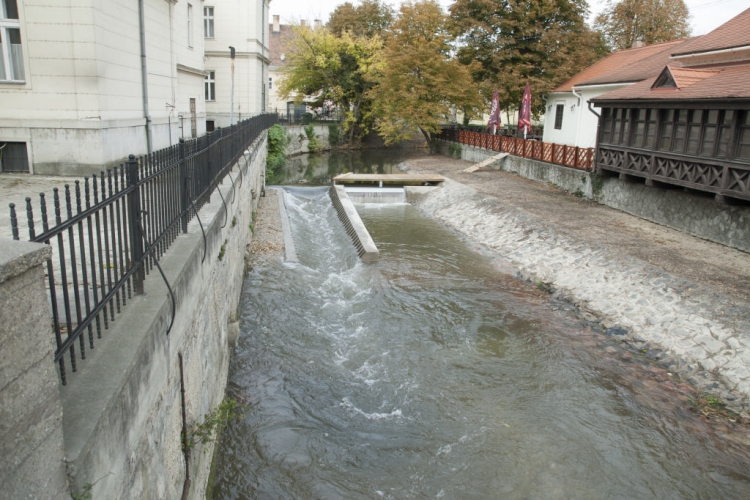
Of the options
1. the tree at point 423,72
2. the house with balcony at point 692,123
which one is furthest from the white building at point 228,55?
the house with balcony at point 692,123

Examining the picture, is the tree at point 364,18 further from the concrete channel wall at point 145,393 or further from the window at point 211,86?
the concrete channel wall at point 145,393

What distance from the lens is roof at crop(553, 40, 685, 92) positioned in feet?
78.2

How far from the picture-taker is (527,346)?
10.6 m

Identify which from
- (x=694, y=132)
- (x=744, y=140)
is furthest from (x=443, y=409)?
(x=694, y=132)

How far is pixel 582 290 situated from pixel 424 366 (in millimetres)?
5180

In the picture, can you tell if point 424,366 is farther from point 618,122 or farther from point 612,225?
point 618,122

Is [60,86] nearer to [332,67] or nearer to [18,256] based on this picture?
[18,256]

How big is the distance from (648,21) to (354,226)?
34.2 meters

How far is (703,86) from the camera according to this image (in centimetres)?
1464

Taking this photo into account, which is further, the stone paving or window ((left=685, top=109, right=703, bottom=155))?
window ((left=685, top=109, right=703, bottom=155))

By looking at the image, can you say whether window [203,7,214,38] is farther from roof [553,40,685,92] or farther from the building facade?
the building facade

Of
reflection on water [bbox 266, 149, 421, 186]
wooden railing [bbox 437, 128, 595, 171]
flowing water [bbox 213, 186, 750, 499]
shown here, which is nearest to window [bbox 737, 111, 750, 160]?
flowing water [bbox 213, 186, 750, 499]

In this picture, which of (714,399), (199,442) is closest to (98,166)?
(199,442)

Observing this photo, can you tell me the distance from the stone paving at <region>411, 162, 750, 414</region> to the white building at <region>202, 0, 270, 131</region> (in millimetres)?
23649
